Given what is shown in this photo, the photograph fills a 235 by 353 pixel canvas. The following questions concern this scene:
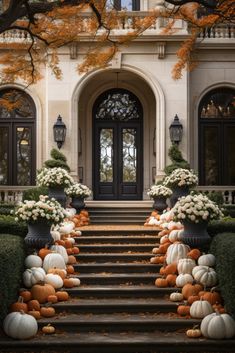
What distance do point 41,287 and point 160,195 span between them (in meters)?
7.50

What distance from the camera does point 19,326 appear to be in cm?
950

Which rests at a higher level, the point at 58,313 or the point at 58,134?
the point at 58,134

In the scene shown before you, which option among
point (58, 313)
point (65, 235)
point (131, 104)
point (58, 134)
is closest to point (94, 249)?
point (65, 235)

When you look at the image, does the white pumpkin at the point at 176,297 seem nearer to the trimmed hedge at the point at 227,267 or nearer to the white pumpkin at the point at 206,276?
the white pumpkin at the point at 206,276

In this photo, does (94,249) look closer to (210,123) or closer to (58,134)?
(58,134)

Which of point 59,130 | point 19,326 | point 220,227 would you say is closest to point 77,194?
point 59,130

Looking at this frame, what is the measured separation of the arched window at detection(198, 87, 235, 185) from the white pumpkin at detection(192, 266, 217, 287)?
1198 centimetres

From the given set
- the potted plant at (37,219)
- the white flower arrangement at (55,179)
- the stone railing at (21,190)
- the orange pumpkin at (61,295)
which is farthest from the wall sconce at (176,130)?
the orange pumpkin at (61,295)

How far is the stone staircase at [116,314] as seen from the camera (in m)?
9.34

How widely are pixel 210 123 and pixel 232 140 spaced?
101cm

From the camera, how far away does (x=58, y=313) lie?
10734 millimetres

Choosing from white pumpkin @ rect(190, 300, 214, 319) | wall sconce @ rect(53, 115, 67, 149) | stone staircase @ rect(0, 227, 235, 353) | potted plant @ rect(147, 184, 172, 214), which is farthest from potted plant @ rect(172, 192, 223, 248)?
wall sconce @ rect(53, 115, 67, 149)

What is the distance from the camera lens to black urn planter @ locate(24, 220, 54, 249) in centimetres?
1180

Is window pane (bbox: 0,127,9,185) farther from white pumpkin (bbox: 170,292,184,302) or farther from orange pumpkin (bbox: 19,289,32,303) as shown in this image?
white pumpkin (bbox: 170,292,184,302)
